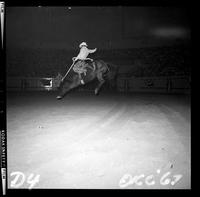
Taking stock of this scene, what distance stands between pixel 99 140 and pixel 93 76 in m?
0.57

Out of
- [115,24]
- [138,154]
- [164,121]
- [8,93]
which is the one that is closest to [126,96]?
[164,121]

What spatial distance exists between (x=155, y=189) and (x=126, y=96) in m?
0.81

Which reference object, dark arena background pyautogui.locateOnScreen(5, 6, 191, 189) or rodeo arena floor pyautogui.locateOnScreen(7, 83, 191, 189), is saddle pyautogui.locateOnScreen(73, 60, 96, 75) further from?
rodeo arena floor pyautogui.locateOnScreen(7, 83, 191, 189)

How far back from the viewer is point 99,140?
1.62 metres

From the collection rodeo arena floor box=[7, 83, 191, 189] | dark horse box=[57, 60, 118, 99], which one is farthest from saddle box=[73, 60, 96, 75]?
rodeo arena floor box=[7, 83, 191, 189]

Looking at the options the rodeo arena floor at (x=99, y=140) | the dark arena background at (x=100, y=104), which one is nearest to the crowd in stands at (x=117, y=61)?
the dark arena background at (x=100, y=104)

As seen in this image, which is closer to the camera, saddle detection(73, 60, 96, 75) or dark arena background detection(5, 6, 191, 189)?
dark arena background detection(5, 6, 191, 189)

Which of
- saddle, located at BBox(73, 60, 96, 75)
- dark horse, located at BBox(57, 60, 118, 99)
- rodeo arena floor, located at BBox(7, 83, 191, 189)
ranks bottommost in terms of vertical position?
rodeo arena floor, located at BBox(7, 83, 191, 189)

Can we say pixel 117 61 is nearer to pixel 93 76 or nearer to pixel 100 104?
pixel 93 76

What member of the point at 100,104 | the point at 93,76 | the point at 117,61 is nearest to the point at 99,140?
the point at 100,104

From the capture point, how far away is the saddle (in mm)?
1700

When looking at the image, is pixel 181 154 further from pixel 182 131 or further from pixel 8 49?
pixel 8 49
